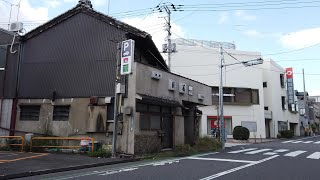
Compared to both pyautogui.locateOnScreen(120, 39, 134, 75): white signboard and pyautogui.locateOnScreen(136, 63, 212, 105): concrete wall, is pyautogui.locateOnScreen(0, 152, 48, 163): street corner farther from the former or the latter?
pyautogui.locateOnScreen(136, 63, 212, 105): concrete wall

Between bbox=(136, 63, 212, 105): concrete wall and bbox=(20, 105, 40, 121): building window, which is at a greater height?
bbox=(136, 63, 212, 105): concrete wall

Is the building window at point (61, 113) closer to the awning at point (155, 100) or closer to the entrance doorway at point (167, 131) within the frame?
the awning at point (155, 100)

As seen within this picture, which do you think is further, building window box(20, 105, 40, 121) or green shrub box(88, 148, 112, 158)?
building window box(20, 105, 40, 121)

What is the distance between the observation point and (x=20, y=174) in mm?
9930

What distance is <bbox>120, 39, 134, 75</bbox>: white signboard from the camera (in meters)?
16.4

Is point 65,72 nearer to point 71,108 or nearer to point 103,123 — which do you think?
point 71,108

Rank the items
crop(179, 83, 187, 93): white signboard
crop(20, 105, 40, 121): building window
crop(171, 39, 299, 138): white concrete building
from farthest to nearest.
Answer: crop(171, 39, 299, 138): white concrete building
crop(179, 83, 187, 93): white signboard
crop(20, 105, 40, 121): building window

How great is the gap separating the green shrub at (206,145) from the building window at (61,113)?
9097mm

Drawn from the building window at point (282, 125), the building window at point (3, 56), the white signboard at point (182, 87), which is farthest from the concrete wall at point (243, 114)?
the building window at point (3, 56)

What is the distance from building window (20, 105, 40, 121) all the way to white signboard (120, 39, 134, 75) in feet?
21.5

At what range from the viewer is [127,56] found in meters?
16.6

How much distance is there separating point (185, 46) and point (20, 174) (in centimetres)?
3639

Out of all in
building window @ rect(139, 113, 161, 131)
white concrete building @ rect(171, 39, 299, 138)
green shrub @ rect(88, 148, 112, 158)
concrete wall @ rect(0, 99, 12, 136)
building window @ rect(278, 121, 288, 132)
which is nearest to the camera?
green shrub @ rect(88, 148, 112, 158)

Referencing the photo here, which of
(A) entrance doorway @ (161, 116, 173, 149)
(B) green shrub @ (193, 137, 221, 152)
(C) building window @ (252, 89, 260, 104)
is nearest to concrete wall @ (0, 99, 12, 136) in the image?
(A) entrance doorway @ (161, 116, 173, 149)
